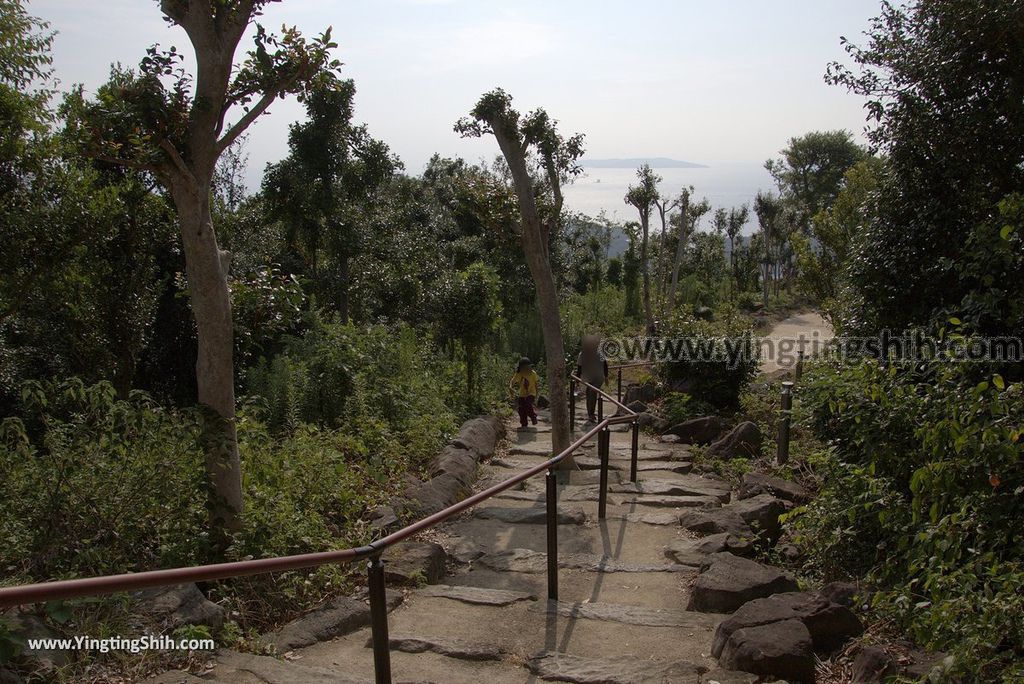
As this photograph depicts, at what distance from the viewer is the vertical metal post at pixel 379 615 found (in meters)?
2.65

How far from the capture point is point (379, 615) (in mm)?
2688

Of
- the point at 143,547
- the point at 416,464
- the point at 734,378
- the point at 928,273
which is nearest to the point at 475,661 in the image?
the point at 143,547

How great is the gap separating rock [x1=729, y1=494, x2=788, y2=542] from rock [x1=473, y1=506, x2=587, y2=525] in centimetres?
132

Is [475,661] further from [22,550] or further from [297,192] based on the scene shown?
[297,192]

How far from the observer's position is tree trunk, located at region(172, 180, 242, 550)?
4.54 m

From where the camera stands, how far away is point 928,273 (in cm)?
763

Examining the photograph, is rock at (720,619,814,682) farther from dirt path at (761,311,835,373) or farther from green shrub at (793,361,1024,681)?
dirt path at (761,311,835,373)

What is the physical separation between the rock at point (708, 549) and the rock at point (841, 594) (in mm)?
1248

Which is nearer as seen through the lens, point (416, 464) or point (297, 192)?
point (416, 464)

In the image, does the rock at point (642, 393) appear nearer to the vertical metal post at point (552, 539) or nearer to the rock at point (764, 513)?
the rock at point (764, 513)

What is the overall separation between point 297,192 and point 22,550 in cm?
1157

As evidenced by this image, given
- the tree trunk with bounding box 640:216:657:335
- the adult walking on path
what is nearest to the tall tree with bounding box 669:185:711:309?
the tree trunk with bounding box 640:216:657:335

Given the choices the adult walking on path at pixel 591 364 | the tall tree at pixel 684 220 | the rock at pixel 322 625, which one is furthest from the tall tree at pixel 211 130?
the tall tree at pixel 684 220

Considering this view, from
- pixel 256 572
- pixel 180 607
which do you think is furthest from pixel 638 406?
pixel 256 572
